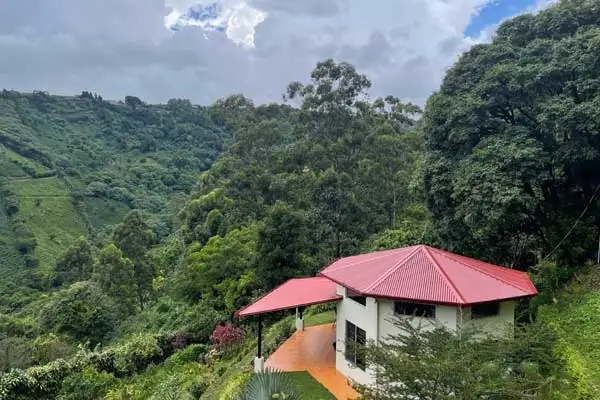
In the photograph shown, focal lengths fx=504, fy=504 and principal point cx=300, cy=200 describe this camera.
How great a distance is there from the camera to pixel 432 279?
12.8 metres

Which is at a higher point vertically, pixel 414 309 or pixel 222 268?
pixel 414 309

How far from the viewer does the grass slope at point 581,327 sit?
10177mm

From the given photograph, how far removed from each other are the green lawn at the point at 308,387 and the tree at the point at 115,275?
67.8ft

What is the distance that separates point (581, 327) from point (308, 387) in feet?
23.3

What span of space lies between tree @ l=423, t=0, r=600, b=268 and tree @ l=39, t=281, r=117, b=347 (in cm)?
1726

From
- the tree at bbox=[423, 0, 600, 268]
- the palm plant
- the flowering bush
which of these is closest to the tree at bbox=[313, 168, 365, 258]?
the tree at bbox=[423, 0, 600, 268]

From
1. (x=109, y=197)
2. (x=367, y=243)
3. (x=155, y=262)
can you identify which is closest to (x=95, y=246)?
(x=155, y=262)

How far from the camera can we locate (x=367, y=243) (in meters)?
26.1

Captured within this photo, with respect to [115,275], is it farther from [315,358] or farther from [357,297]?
[357,297]

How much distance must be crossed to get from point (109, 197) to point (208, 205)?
3268cm

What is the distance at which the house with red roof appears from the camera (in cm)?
1223

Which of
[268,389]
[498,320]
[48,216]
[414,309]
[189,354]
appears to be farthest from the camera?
[48,216]

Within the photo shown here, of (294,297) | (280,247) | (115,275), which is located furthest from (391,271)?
(115,275)

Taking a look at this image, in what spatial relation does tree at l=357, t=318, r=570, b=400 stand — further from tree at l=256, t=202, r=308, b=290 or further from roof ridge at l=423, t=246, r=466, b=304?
tree at l=256, t=202, r=308, b=290
